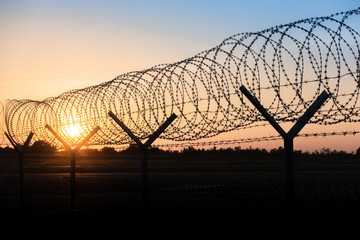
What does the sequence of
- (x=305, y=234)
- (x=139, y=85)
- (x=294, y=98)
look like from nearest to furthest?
(x=305, y=234) → (x=294, y=98) → (x=139, y=85)

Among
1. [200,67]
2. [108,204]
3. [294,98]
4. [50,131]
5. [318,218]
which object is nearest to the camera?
[294,98]

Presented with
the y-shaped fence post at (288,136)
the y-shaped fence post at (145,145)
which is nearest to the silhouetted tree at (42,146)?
the y-shaped fence post at (145,145)

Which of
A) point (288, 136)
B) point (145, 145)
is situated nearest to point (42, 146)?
point (145, 145)

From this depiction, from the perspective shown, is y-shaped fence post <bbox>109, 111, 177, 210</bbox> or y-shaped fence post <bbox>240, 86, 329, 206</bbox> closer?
y-shaped fence post <bbox>240, 86, 329, 206</bbox>

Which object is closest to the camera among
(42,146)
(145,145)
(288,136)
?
(288,136)

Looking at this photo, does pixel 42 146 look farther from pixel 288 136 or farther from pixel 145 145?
pixel 288 136

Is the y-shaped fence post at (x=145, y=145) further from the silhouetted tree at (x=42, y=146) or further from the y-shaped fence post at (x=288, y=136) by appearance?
the silhouetted tree at (x=42, y=146)

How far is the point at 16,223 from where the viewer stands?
11.6 meters

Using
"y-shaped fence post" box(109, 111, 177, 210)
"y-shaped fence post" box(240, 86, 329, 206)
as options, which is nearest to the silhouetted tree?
"y-shaped fence post" box(109, 111, 177, 210)

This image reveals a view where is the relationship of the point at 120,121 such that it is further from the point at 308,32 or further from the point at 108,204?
the point at 308,32

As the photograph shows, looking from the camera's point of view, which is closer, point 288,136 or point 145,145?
point 288,136

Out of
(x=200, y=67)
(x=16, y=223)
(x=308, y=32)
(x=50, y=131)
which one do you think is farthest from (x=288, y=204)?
(x=50, y=131)

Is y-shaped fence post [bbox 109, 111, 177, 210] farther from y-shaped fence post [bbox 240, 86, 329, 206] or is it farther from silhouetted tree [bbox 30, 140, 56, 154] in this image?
silhouetted tree [bbox 30, 140, 56, 154]

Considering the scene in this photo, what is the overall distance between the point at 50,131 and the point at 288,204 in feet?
36.4
